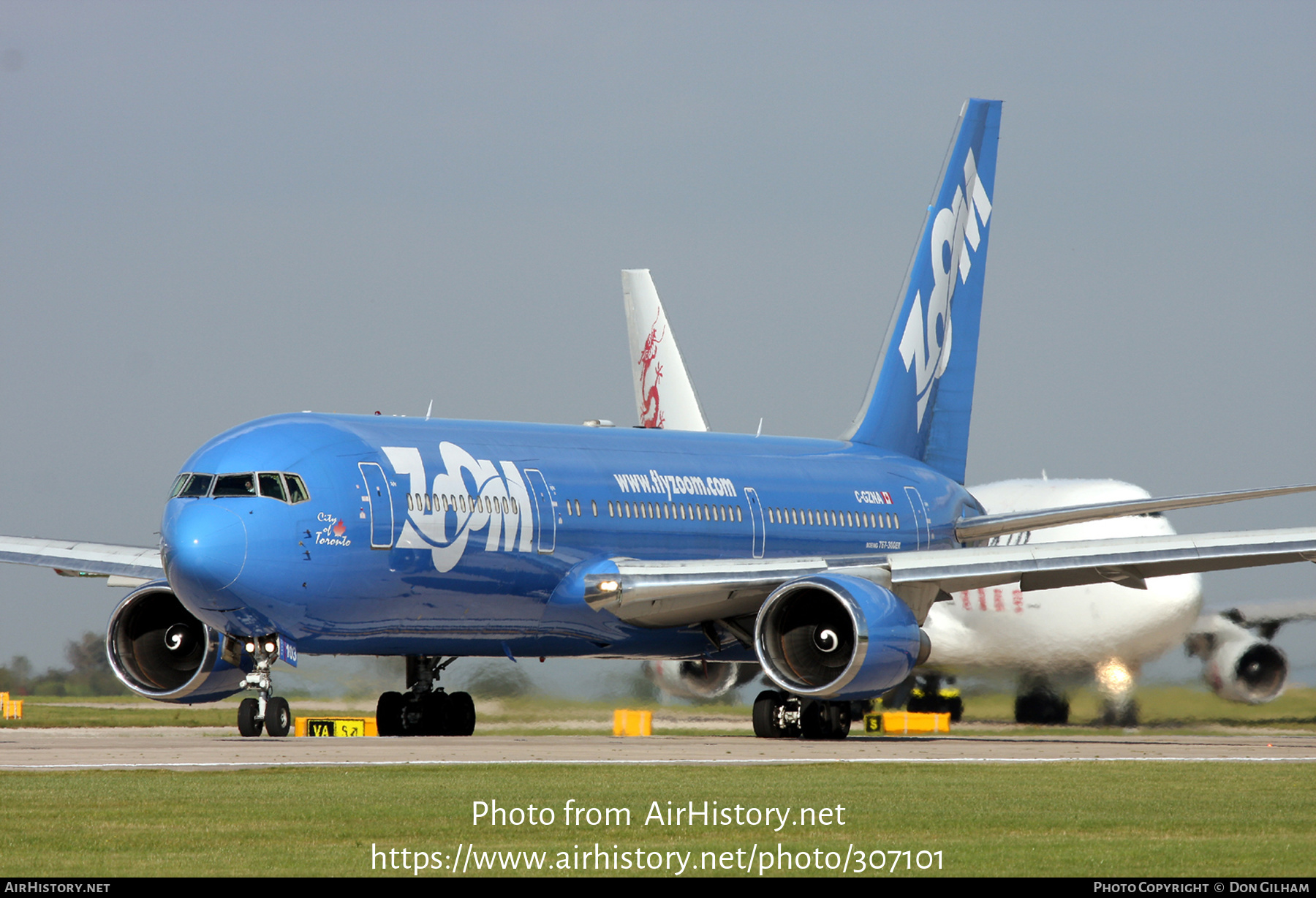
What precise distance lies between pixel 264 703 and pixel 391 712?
154 inches

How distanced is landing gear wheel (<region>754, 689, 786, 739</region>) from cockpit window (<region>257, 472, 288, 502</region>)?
22.6 ft

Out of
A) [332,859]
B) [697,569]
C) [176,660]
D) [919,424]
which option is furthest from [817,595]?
[332,859]

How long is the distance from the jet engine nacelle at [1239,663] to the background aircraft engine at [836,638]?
8877 mm

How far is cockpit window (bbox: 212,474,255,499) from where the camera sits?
68.2 ft

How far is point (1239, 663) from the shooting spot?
30.2m

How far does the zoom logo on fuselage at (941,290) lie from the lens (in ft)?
106

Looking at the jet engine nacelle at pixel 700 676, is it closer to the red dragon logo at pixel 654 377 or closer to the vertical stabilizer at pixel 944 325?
the vertical stabilizer at pixel 944 325

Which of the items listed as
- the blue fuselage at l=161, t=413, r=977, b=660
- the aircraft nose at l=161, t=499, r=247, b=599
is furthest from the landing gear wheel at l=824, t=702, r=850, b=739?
the aircraft nose at l=161, t=499, r=247, b=599

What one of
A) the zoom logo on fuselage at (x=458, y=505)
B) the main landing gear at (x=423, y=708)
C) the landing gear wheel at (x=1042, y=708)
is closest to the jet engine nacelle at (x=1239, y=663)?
the landing gear wheel at (x=1042, y=708)

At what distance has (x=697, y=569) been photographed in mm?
23562

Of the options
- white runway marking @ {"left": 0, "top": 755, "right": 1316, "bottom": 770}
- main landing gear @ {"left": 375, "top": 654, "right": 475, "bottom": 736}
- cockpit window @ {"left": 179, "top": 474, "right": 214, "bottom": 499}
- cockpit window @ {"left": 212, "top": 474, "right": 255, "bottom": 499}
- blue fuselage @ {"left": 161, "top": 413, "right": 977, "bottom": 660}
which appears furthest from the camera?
main landing gear @ {"left": 375, "top": 654, "right": 475, "bottom": 736}

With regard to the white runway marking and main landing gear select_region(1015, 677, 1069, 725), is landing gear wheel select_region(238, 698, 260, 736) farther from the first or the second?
main landing gear select_region(1015, 677, 1069, 725)
